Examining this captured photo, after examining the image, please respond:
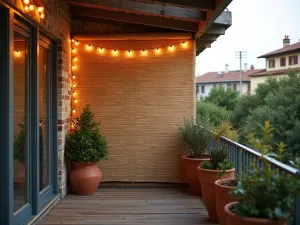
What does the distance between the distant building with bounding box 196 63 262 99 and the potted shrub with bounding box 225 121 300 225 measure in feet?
137

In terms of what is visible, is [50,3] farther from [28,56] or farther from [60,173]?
[60,173]

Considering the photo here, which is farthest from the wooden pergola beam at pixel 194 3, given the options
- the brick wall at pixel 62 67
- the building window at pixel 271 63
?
the building window at pixel 271 63

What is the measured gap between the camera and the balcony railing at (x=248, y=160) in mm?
2847

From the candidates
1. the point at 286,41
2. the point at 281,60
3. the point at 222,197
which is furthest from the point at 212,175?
the point at 286,41

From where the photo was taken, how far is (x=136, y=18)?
5727 mm

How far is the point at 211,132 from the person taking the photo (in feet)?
18.5

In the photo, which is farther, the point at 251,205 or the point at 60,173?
the point at 60,173

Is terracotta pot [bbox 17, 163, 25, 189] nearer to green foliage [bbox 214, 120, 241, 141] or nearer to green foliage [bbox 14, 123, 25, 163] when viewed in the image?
green foliage [bbox 14, 123, 25, 163]

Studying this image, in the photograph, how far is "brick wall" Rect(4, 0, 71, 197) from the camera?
4973 mm

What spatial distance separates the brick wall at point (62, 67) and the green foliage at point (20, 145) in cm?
128

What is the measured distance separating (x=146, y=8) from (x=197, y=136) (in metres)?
1.91

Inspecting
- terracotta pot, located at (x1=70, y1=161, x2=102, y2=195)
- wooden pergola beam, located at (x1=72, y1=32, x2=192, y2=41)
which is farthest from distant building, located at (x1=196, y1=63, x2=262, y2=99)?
terracotta pot, located at (x1=70, y1=161, x2=102, y2=195)

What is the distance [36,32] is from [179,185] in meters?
3.30

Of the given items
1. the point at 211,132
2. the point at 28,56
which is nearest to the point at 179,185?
the point at 211,132
